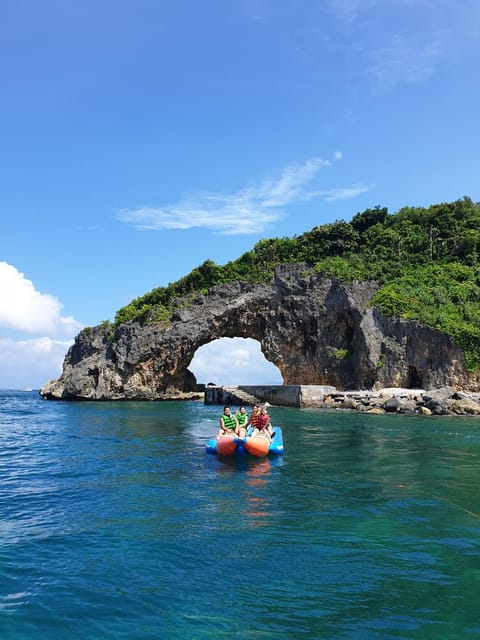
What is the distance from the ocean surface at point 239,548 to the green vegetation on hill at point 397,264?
1248 inches

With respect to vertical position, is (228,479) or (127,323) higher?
(127,323)

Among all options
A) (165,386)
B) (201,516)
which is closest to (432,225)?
(165,386)

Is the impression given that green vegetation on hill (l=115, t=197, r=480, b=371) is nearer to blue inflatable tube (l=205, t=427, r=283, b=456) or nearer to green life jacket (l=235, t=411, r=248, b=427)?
green life jacket (l=235, t=411, r=248, b=427)

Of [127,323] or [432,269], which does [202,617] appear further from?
[127,323]

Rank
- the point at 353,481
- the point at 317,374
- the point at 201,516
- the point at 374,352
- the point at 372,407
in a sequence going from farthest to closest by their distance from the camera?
1. the point at 317,374
2. the point at 374,352
3. the point at 372,407
4. the point at 353,481
5. the point at 201,516

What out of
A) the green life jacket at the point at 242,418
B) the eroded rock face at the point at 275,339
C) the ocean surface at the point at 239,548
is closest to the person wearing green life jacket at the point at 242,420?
the green life jacket at the point at 242,418

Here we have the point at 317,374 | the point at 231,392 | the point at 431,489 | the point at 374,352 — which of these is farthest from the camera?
the point at 317,374

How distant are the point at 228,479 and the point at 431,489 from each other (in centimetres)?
539

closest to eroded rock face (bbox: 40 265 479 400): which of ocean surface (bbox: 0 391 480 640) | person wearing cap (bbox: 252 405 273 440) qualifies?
person wearing cap (bbox: 252 405 273 440)

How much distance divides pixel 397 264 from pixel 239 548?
49202mm

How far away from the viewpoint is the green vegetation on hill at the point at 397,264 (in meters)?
45.9

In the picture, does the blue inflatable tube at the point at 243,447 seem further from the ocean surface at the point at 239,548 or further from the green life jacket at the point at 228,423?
the green life jacket at the point at 228,423

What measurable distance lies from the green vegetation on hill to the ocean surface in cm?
3171

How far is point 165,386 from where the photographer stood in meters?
62.2
